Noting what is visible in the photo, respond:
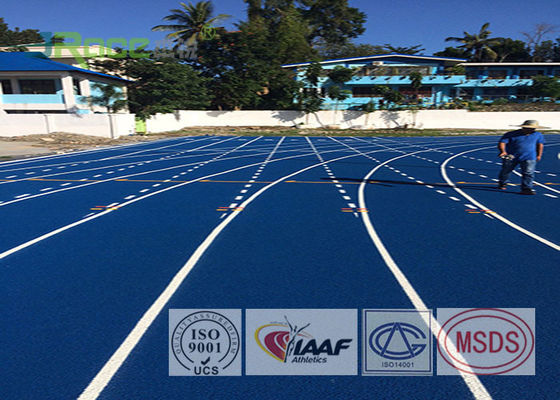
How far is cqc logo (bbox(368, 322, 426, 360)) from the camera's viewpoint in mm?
3205

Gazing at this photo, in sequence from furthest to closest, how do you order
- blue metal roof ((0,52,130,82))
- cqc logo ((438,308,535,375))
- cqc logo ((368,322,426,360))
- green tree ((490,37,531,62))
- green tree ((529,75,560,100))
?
1. green tree ((490,37,531,62))
2. green tree ((529,75,560,100))
3. blue metal roof ((0,52,130,82))
4. cqc logo ((368,322,426,360))
5. cqc logo ((438,308,535,375))

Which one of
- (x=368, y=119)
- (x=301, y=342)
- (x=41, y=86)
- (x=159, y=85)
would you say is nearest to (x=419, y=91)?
(x=368, y=119)

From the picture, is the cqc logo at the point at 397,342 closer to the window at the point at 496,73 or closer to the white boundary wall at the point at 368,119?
the white boundary wall at the point at 368,119

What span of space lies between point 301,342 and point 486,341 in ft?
5.62

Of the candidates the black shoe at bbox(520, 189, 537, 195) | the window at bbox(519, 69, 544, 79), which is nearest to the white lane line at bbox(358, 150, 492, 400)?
the black shoe at bbox(520, 189, 537, 195)

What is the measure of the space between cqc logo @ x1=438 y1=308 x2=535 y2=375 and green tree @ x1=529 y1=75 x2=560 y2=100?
51.6 metres

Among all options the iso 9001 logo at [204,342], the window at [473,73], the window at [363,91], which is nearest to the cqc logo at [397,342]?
the iso 9001 logo at [204,342]

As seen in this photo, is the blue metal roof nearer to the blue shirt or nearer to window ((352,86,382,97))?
window ((352,86,382,97))

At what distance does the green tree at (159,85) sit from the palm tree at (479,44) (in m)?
42.9

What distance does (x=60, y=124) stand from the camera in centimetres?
2519

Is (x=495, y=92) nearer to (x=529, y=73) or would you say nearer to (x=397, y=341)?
(x=529, y=73)

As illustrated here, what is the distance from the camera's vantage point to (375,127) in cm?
4000

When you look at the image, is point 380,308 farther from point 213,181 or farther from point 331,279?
point 213,181

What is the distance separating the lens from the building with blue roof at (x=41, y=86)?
29812 mm
